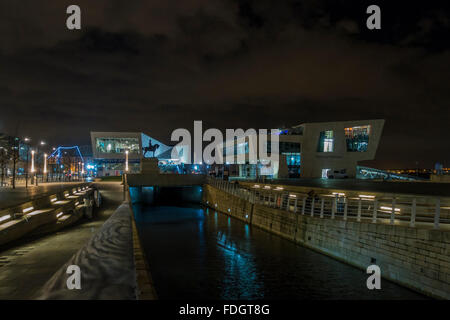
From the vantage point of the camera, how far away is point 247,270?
50.1 ft

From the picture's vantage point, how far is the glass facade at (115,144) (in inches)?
3410

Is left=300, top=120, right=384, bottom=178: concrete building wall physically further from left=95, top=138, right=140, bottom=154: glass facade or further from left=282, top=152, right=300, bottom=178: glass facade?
left=95, top=138, right=140, bottom=154: glass facade

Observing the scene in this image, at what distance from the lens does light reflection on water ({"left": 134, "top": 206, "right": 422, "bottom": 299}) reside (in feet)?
40.3

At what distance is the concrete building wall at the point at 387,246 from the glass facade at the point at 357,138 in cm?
4758

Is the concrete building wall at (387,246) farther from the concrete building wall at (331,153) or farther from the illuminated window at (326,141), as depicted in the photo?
the illuminated window at (326,141)

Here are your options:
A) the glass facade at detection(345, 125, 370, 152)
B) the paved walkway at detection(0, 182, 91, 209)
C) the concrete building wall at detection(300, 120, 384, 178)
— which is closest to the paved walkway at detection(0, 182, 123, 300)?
the paved walkway at detection(0, 182, 91, 209)

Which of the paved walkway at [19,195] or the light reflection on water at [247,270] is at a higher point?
the paved walkway at [19,195]

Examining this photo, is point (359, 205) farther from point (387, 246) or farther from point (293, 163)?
point (293, 163)

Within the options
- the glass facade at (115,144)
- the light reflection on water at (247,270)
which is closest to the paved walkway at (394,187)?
the light reflection on water at (247,270)

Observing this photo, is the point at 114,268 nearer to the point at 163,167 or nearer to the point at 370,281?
the point at 370,281

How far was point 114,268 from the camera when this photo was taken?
5.21 m

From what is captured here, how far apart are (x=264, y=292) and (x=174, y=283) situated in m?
3.68

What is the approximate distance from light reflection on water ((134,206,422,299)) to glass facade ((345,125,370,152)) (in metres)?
46.3
